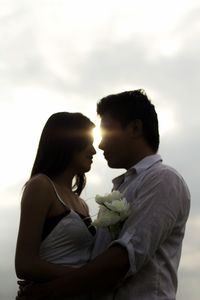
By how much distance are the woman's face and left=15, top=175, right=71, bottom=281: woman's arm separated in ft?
2.80

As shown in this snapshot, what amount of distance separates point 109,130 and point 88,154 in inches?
30.5

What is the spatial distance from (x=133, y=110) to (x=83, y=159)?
1.03 m

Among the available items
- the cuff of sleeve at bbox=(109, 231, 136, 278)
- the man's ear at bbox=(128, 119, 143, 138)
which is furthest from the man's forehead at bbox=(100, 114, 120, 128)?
the cuff of sleeve at bbox=(109, 231, 136, 278)

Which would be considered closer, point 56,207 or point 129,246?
point 129,246

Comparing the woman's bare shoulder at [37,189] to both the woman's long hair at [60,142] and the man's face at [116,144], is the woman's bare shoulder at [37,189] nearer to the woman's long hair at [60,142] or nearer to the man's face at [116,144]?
the woman's long hair at [60,142]

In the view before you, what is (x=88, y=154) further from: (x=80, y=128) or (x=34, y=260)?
(x=34, y=260)

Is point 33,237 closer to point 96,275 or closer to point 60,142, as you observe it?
point 96,275

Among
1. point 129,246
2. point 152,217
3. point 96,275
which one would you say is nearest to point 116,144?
point 152,217

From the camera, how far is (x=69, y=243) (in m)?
6.91

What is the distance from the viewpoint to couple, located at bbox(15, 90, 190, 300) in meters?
5.95

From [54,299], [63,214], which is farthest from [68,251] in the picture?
[54,299]

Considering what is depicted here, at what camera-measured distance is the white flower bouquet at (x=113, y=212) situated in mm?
6199

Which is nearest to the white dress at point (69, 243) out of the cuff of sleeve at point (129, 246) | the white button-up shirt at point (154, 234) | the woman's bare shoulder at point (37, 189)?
the woman's bare shoulder at point (37, 189)

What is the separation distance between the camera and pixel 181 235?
6.45m
